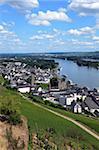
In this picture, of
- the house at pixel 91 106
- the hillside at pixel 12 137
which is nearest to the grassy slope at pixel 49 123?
the hillside at pixel 12 137

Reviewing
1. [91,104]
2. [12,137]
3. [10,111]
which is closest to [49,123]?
[10,111]

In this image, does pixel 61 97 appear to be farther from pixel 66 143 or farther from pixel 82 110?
pixel 66 143

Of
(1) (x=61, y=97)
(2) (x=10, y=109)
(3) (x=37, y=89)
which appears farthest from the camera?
(3) (x=37, y=89)

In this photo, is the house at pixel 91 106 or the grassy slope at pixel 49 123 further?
the house at pixel 91 106

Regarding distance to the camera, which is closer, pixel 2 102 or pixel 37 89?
pixel 2 102

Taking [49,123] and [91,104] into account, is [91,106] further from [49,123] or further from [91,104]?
[49,123]

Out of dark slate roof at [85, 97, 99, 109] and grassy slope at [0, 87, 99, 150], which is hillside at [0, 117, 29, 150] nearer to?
grassy slope at [0, 87, 99, 150]

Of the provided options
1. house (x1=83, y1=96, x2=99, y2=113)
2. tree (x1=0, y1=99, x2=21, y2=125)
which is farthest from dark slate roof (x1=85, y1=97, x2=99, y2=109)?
tree (x1=0, y1=99, x2=21, y2=125)

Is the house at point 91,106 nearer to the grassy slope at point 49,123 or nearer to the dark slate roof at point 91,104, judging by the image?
the dark slate roof at point 91,104

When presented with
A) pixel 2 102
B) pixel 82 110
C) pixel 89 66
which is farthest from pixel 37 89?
pixel 89 66

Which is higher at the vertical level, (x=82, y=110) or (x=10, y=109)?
(x=10, y=109)

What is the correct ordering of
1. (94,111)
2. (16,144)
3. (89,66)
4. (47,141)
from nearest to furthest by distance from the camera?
(16,144) → (47,141) → (94,111) → (89,66)
